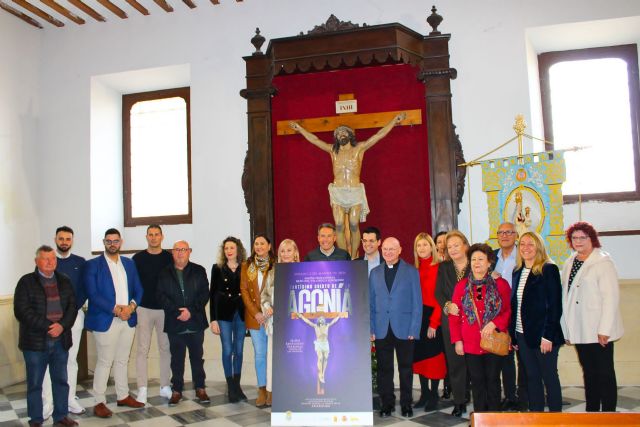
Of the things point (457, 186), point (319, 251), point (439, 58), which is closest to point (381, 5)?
point (439, 58)

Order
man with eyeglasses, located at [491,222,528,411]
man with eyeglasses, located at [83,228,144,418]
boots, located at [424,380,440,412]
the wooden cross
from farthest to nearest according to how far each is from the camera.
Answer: the wooden cross → man with eyeglasses, located at [83,228,144,418] → boots, located at [424,380,440,412] → man with eyeglasses, located at [491,222,528,411]

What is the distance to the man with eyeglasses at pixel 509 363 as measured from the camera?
3.76 metres

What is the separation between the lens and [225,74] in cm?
607

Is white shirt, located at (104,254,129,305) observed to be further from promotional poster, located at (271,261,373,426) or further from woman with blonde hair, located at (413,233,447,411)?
woman with blonde hair, located at (413,233,447,411)

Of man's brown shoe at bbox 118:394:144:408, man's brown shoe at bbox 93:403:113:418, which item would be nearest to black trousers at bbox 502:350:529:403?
man's brown shoe at bbox 118:394:144:408

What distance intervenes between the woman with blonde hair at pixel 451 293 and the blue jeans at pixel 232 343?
1.54 m

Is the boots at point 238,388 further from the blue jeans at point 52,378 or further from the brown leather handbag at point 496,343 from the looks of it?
the brown leather handbag at point 496,343

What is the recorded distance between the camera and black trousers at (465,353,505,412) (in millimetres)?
3415

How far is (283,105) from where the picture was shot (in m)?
5.82

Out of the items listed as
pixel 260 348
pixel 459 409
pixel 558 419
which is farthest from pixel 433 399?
pixel 558 419

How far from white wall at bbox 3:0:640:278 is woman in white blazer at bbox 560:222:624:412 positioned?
2017 mm

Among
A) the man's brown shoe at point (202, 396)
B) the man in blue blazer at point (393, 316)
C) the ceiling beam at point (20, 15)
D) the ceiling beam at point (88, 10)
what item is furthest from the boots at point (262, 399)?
the ceiling beam at point (20, 15)

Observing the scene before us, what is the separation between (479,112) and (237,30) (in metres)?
2.62

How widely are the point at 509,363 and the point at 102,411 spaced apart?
279 centimetres
